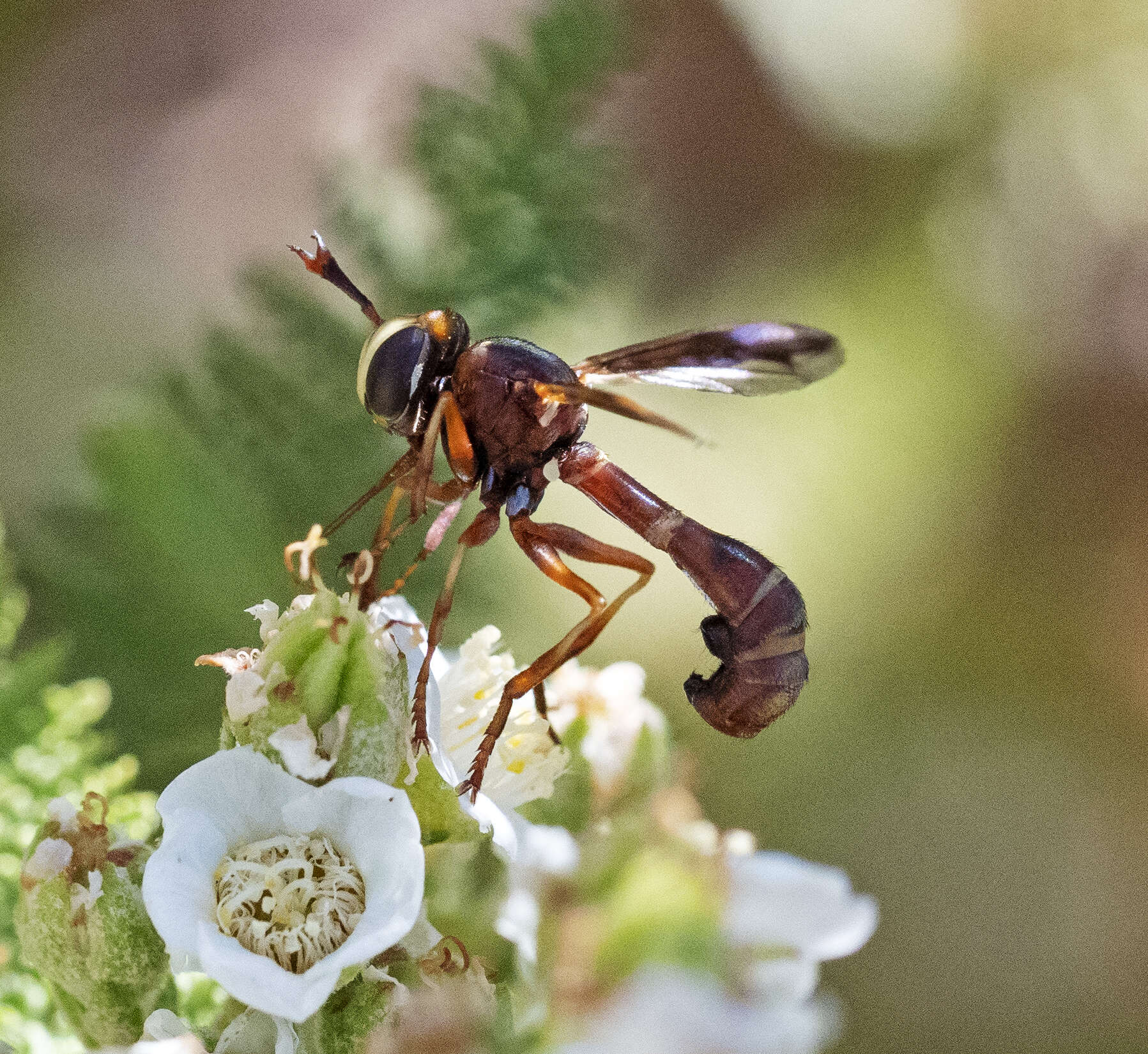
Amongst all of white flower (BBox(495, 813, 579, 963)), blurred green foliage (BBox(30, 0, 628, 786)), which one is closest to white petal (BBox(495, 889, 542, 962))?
white flower (BBox(495, 813, 579, 963))

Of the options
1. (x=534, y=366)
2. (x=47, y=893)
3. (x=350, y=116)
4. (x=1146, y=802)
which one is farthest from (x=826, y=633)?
(x=350, y=116)

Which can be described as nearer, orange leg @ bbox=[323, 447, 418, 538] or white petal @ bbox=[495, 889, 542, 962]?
white petal @ bbox=[495, 889, 542, 962]

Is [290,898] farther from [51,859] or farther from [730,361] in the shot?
[730,361]

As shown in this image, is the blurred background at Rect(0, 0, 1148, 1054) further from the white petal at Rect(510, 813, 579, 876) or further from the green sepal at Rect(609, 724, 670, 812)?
the white petal at Rect(510, 813, 579, 876)

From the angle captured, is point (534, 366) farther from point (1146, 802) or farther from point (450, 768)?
point (1146, 802)

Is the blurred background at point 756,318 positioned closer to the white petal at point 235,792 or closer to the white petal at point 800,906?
the white petal at point 235,792
